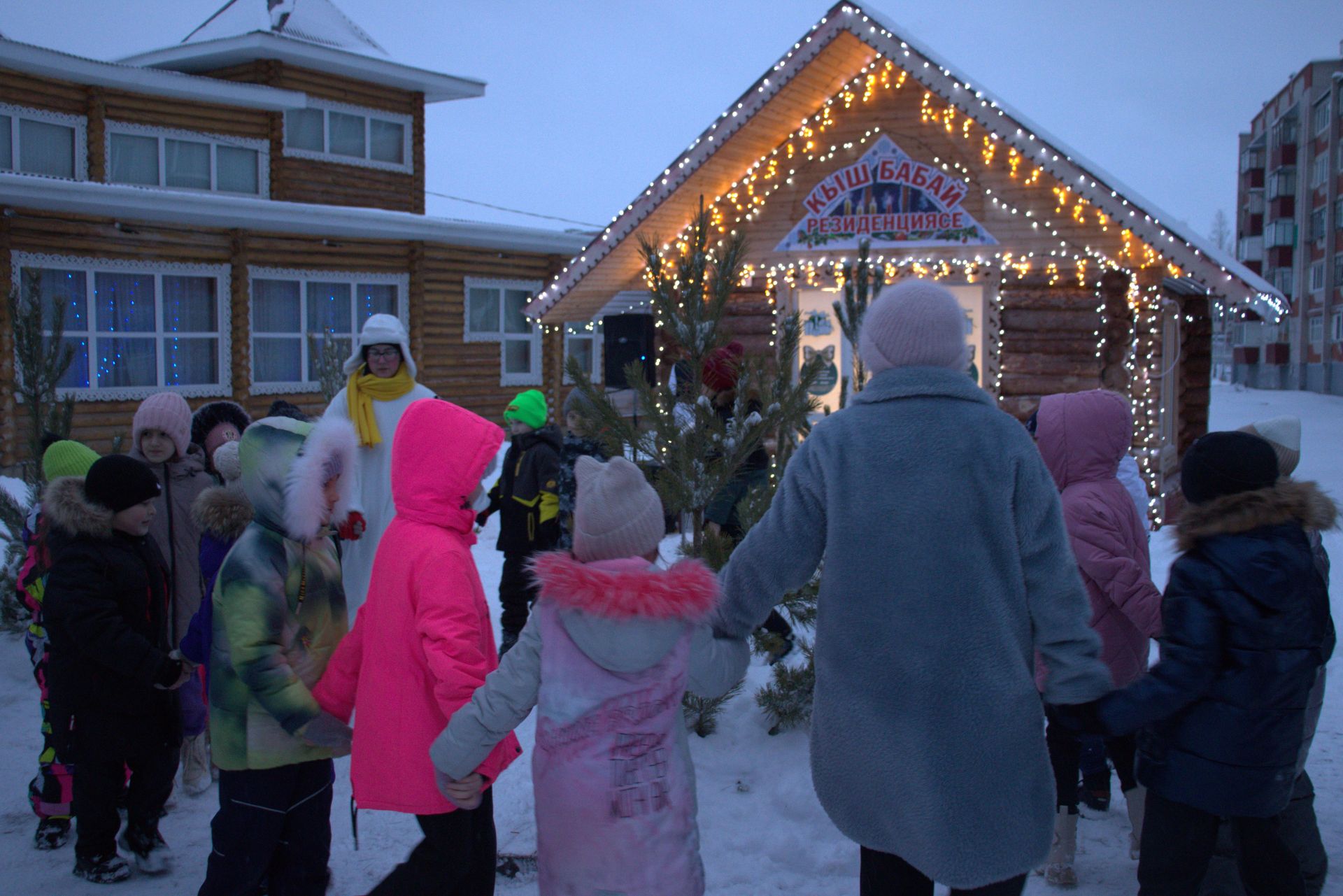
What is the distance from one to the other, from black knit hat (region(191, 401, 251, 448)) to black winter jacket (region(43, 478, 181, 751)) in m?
1.52

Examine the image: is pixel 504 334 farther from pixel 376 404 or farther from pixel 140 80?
pixel 376 404

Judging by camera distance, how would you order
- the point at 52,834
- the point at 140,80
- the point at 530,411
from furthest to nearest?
the point at 140,80
the point at 530,411
the point at 52,834

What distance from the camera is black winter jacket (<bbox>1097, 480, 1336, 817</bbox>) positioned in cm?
269

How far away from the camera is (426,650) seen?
2.75m

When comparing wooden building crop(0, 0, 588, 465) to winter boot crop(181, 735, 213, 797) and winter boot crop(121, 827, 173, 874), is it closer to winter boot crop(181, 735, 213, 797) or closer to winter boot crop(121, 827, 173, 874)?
winter boot crop(181, 735, 213, 797)

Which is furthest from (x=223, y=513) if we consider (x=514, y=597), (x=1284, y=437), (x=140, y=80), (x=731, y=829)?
(x=140, y=80)

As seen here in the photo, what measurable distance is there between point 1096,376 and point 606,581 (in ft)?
28.9

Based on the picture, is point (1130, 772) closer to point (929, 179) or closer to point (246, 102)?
point (929, 179)

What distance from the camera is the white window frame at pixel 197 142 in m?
16.3

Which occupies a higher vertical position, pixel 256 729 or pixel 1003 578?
pixel 1003 578

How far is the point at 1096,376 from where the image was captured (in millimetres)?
10039

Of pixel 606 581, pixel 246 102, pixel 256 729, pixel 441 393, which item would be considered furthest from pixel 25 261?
pixel 606 581

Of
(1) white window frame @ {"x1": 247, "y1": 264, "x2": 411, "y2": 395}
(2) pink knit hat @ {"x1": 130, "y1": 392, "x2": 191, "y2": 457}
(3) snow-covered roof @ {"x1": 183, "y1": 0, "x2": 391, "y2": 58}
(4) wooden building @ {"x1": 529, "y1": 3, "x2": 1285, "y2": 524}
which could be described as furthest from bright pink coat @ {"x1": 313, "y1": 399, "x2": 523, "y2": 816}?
(3) snow-covered roof @ {"x1": 183, "y1": 0, "x2": 391, "y2": 58}

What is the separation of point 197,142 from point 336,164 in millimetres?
2379
